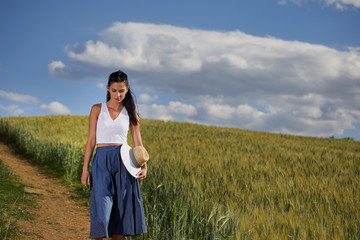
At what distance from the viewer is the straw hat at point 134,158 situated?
366cm

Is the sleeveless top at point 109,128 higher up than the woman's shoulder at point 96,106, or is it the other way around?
the woman's shoulder at point 96,106

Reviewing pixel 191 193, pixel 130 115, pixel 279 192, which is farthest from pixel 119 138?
pixel 279 192

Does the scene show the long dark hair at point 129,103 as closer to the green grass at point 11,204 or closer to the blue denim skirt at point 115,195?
the blue denim skirt at point 115,195

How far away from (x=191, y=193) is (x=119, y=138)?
4.56ft

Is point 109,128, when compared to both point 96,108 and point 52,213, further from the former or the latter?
point 52,213

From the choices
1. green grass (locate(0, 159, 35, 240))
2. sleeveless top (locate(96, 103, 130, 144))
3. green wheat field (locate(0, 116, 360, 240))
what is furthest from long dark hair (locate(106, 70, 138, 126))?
green grass (locate(0, 159, 35, 240))

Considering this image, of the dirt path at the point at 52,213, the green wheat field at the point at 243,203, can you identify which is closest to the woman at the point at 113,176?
the green wheat field at the point at 243,203

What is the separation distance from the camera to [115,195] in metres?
3.82

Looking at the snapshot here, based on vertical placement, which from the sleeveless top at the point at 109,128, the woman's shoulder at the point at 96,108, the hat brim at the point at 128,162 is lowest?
the hat brim at the point at 128,162

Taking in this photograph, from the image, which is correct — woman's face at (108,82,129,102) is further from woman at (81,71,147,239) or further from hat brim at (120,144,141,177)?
hat brim at (120,144,141,177)

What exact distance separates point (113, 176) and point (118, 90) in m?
0.97

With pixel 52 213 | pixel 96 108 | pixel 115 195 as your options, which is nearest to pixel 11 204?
pixel 52 213

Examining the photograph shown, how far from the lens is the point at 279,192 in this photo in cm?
477

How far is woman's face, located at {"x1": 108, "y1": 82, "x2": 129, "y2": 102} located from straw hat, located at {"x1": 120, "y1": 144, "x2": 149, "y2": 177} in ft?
1.86
